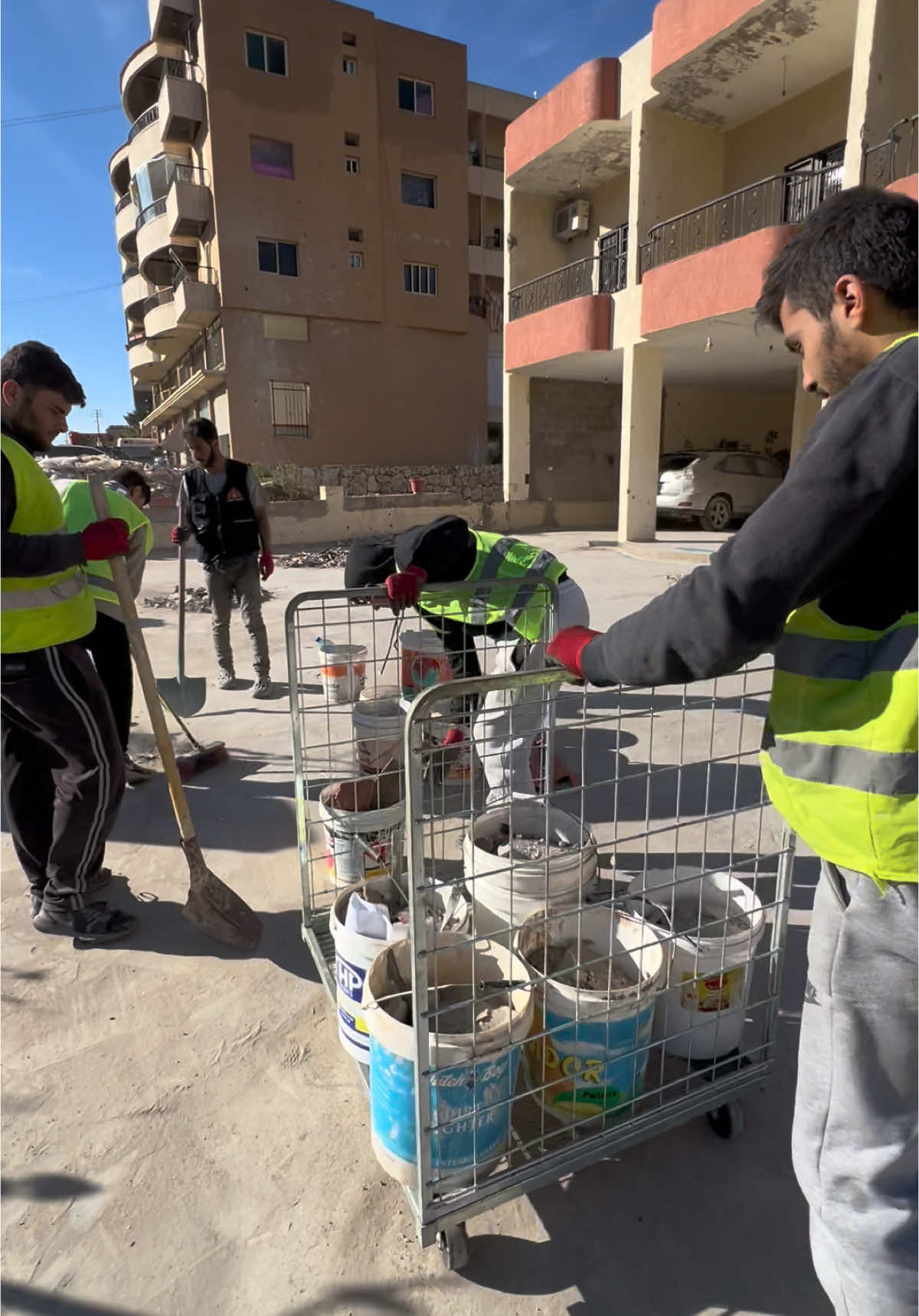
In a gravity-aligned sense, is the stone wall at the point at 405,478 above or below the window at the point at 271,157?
below

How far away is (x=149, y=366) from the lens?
96.7ft

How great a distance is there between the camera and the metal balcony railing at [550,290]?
45.8ft

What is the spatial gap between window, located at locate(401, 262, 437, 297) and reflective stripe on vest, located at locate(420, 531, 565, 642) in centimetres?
2162

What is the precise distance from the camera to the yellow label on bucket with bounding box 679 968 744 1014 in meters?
1.74

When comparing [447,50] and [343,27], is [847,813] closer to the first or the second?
[343,27]

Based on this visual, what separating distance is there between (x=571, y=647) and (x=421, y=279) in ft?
78.0

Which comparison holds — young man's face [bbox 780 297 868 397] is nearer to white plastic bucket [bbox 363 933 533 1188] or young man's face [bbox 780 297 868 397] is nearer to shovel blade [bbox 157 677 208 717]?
white plastic bucket [bbox 363 933 533 1188]

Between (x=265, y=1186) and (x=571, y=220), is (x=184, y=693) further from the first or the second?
(x=571, y=220)

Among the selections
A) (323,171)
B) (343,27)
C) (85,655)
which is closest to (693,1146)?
(85,655)

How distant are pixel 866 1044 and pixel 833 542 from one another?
0.77 metres

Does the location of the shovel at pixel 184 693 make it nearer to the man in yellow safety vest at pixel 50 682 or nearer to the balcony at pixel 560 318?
the man in yellow safety vest at pixel 50 682

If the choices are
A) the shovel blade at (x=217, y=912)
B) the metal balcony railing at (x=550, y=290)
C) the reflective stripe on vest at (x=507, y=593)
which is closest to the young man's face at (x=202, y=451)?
the reflective stripe on vest at (x=507, y=593)

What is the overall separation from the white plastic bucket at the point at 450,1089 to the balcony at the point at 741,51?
437 inches

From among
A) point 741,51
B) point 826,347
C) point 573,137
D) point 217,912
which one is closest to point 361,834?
point 217,912
